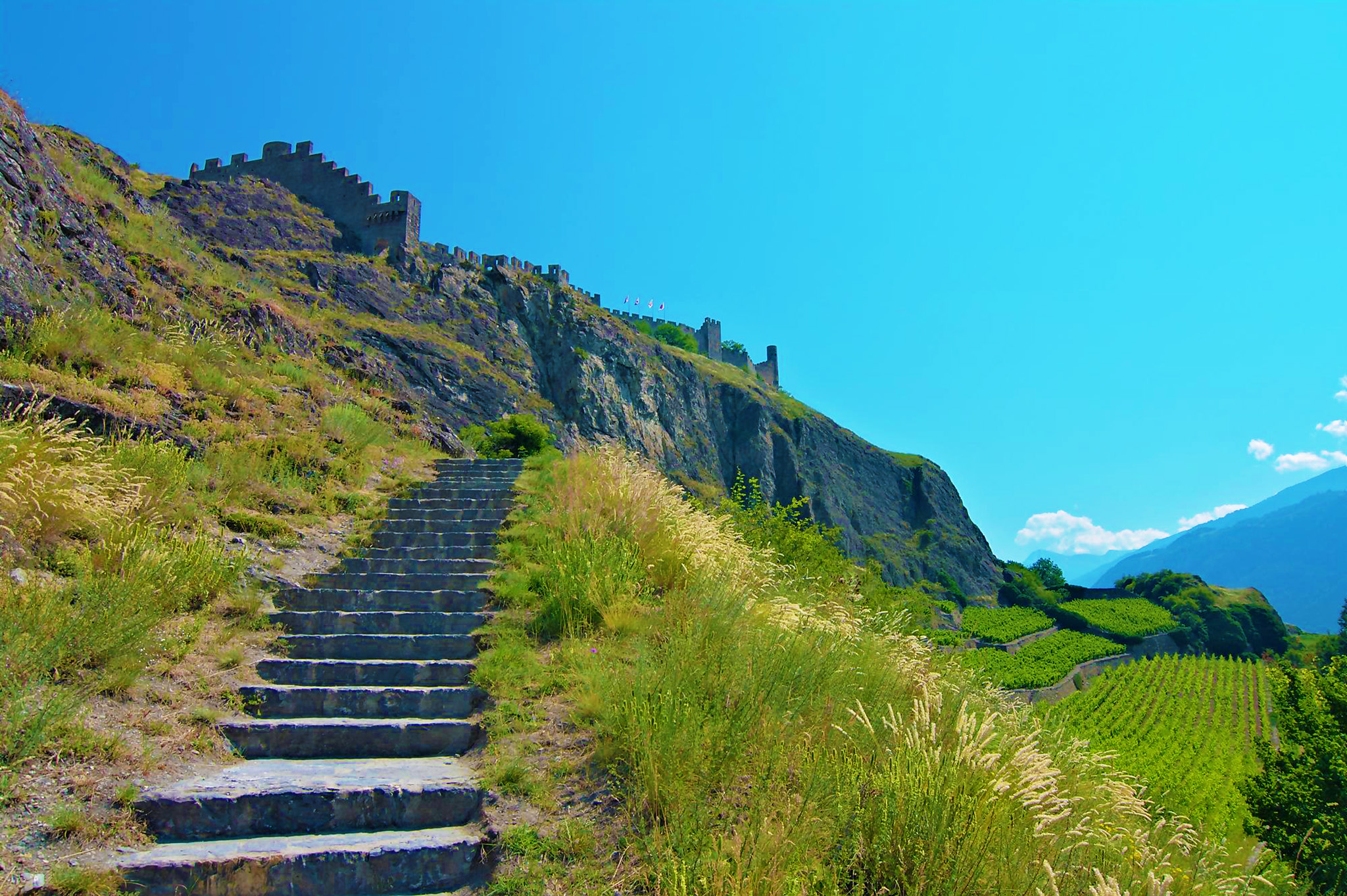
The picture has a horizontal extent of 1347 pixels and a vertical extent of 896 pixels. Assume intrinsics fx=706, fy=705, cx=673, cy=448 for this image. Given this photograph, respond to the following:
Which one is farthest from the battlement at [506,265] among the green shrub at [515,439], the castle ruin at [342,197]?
the green shrub at [515,439]

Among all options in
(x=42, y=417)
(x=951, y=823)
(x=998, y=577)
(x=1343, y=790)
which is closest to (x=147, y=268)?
(x=42, y=417)

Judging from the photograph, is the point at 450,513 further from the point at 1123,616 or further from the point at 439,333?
the point at 1123,616

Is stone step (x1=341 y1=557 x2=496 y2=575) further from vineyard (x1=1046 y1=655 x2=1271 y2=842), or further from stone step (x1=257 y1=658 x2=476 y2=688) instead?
vineyard (x1=1046 y1=655 x2=1271 y2=842)

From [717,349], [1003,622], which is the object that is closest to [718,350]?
[717,349]

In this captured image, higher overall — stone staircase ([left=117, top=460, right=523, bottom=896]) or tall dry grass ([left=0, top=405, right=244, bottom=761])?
tall dry grass ([left=0, top=405, right=244, bottom=761])

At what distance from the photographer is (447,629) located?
6270 millimetres

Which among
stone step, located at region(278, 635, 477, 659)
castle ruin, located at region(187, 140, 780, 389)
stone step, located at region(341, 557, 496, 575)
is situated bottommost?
stone step, located at region(278, 635, 477, 659)

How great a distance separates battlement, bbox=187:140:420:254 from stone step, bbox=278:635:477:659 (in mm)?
37881

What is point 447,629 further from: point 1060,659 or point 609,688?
point 1060,659

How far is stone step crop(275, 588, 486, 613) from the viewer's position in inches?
263

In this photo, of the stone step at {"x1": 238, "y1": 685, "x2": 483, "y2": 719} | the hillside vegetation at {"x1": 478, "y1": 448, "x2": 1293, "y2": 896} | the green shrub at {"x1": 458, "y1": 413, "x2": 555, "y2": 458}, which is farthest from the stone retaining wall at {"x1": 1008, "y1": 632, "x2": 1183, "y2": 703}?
the stone step at {"x1": 238, "y1": 685, "x2": 483, "y2": 719}

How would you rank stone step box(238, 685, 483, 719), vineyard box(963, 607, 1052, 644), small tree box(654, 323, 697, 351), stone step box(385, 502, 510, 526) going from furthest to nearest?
small tree box(654, 323, 697, 351) < vineyard box(963, 607, 1052, 644) < stone step box(385, 502, 510, 526) < stone step box(238, 685, 483, 719)

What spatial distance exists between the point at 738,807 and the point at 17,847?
3.21 m

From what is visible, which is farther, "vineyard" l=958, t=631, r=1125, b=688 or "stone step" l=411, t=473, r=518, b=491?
"vineyard" l=958, t=631, r=1125, b=688
